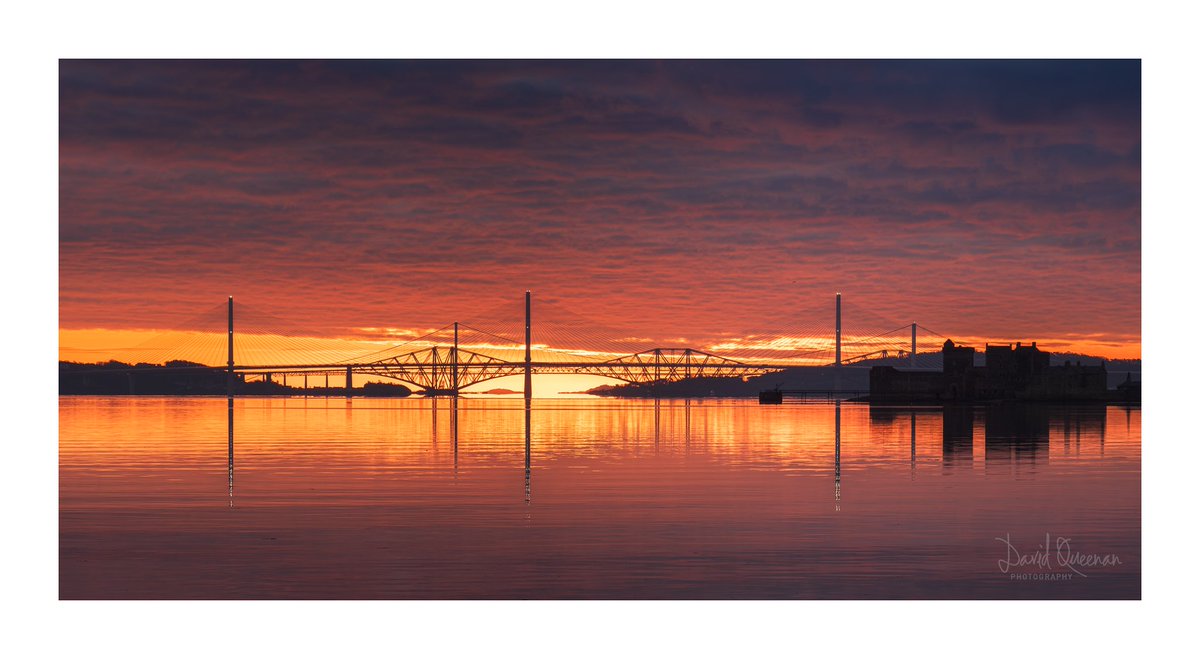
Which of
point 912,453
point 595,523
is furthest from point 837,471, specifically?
point 595,523

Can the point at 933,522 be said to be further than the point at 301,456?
No

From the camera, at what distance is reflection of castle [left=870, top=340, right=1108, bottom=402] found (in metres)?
127

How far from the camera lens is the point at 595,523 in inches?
681

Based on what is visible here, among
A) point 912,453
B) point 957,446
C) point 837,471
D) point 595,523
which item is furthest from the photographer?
point 957,446

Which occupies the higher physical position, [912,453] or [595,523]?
[595,523]

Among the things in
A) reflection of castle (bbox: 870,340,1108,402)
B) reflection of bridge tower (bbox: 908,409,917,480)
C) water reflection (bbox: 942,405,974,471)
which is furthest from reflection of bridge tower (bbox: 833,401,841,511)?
reflection of castle (bbox: 870,340,1108,402)

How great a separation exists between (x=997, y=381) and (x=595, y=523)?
Result: 120m

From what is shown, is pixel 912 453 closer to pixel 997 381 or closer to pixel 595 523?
pixel 595 523

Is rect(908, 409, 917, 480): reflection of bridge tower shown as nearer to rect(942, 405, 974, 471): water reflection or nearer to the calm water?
the calm water

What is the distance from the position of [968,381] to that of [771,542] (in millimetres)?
121925

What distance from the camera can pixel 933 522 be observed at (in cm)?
1755
